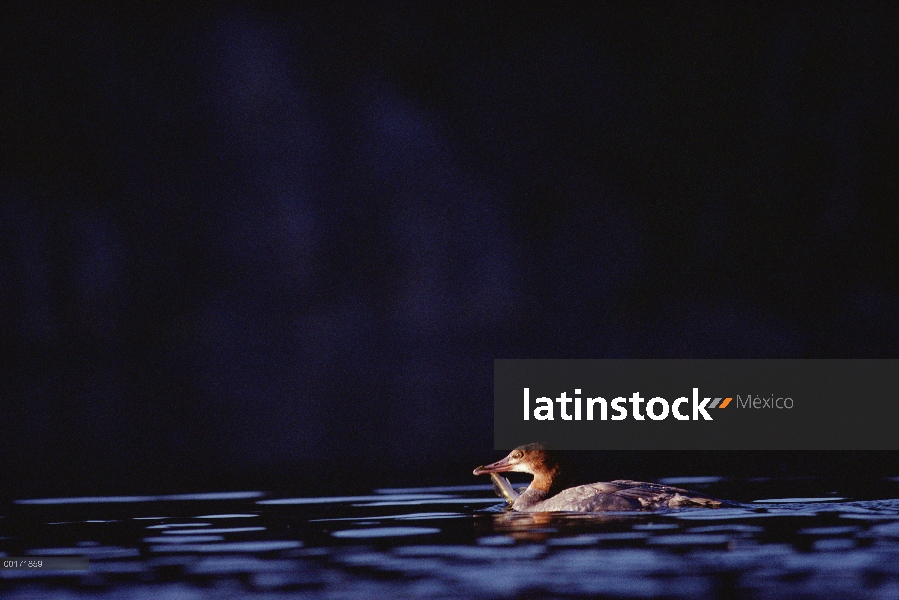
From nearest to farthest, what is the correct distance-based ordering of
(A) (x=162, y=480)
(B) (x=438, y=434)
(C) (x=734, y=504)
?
(C) (x=734, y=504) → (A) (x=162, y=480) → (B) (x=438, y=434)

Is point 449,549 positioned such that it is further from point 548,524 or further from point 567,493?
point 567,493

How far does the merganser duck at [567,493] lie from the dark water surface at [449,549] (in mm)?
183

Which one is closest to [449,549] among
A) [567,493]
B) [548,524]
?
[548,524]

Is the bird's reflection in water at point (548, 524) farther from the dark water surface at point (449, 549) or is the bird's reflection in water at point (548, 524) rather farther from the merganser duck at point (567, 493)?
the merganser duck at point (567, 493)

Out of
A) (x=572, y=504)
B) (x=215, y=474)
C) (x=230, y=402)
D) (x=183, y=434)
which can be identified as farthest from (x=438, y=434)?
(x=572, y=504)

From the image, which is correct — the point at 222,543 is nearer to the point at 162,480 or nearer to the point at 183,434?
the point at 162,480

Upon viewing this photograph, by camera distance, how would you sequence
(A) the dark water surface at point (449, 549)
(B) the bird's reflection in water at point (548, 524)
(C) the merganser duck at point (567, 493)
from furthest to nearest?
(C) the merganser duck at point (567, 493)
(B) the bird's reflection in water at point (548, 524)
(A) the dark water surface at point (449, 549)

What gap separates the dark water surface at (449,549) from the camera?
6285 millimetres

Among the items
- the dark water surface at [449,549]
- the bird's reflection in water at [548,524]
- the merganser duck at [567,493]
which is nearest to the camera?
the dark water surface at [449,549]

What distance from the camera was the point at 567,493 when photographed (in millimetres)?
9766

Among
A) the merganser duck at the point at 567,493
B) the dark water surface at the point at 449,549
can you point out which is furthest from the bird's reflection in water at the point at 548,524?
the merganser duck at the point at 567,493

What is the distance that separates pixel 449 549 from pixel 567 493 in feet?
7.60

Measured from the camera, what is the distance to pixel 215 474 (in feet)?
44.4

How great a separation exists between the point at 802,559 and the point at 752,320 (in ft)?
66.3
